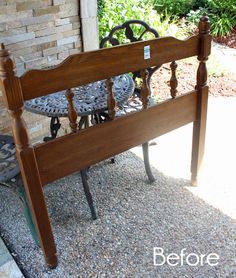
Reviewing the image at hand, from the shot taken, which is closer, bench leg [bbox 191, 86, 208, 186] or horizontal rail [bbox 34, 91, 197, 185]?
horizontal rail [bbox 34, 91, 197, 185]

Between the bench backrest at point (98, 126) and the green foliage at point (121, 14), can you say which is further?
the green foliage at point (121, 14)

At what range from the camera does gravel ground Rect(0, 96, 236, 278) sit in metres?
1.86

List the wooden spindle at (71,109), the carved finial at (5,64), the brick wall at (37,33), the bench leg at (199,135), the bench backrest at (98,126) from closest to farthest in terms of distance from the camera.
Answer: the carved finial at (5,64), the bench backrest at (98,126), the wooden spindle at (71,109), the bench leg at (199,135), the brick wall at (37,33)

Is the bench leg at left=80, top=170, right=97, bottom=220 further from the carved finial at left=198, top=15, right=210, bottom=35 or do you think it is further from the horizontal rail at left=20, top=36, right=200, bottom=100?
the carved finial at left=198, top=15, right=210, bottom=35

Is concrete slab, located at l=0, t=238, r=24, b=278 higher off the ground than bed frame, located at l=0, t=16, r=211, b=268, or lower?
lower

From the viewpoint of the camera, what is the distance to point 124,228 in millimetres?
2117

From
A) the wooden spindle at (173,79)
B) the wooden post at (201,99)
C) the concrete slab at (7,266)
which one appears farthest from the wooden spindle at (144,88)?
the concrete slab at (7,266)

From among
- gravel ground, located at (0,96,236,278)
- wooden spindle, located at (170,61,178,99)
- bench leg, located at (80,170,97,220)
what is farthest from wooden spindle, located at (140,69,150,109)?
gravel ground, located at (0,96,236,278)

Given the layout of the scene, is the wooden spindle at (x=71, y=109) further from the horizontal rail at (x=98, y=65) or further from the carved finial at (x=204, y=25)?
the carved finial at (x=204, y=25)

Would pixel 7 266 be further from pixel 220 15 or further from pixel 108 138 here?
pixel 220 15

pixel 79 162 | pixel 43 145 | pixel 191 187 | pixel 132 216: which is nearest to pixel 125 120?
pixel 79 162

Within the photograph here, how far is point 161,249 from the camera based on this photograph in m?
1.96

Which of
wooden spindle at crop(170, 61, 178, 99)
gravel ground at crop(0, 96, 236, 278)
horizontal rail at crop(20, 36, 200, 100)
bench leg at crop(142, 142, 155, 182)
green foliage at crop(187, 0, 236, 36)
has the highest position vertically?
horizontal rail at crop(20, 36, 200, 100)

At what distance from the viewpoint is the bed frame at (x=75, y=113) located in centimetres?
146
